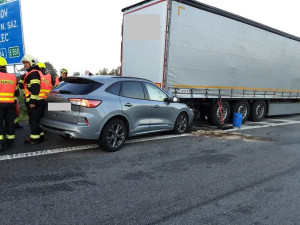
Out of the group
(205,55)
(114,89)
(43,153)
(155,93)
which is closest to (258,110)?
(205,55)

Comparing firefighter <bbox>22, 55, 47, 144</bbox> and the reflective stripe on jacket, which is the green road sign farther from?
the reflective stripe on jacket

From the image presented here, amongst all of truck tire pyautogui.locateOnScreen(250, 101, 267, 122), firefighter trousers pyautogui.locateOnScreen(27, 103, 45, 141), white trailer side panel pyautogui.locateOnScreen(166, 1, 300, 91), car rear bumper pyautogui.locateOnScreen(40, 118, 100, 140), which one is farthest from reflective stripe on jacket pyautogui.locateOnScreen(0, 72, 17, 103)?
truck tire pyautogui.locateOnScreen(250, 101, 267, 122)

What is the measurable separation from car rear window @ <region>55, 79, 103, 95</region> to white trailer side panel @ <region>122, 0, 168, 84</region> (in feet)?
8.71

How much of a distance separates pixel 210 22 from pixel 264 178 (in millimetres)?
5706

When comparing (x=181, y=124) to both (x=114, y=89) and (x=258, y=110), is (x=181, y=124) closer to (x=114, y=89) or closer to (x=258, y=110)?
(x=114, y=89)

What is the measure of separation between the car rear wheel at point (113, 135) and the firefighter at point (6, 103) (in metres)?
1.78

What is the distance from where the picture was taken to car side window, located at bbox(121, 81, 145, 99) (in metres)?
5.67

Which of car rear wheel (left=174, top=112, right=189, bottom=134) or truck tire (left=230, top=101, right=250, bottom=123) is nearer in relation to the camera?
car rear wheel (left=174, top=112, right=189, bottom=134)

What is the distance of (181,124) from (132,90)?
2305mm

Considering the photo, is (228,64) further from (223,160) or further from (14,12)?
(14,12)

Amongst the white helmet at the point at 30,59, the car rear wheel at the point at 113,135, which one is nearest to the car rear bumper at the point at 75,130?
the car rear wheel at the point at 113,135

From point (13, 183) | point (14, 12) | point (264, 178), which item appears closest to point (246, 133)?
point (264, 178)

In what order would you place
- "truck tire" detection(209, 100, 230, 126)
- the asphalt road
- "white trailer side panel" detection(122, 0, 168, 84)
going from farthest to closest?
"truck tire" detection(209, 100, 230, 126)
"white trailer side panel" detection(122, 0, 168, 84)
the asphalt road

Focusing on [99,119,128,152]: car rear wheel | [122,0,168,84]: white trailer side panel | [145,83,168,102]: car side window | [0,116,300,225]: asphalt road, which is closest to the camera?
[0,116,300,225]: asphalt road
